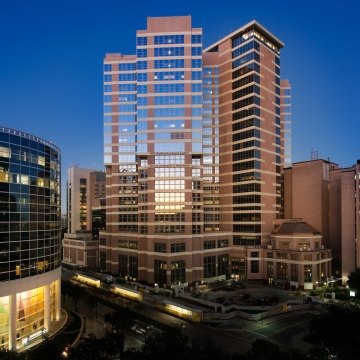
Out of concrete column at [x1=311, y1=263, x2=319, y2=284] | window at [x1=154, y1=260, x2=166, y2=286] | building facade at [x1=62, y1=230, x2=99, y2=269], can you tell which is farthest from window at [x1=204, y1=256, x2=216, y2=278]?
building facade at [x1=62, y1=230, x2=99, y2=269]

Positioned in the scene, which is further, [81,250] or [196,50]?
[81,250]

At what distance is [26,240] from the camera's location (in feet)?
163

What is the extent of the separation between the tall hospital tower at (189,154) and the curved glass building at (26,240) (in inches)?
1356

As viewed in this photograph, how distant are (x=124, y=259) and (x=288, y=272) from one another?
43.3 meters

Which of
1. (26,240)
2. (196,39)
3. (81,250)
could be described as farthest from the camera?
(81,250)

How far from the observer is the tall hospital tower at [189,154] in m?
87.4

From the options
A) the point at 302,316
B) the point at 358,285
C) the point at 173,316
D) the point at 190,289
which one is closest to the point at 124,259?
the point at 190,289

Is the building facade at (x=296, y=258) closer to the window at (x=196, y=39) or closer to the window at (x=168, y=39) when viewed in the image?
the window at (x=196, y=39)

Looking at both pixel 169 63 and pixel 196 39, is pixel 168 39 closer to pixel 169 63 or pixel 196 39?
pixel 169 63

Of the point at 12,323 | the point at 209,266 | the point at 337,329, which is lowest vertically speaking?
the point at 209,266

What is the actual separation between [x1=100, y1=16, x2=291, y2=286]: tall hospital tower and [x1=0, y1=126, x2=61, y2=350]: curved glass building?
34430mm

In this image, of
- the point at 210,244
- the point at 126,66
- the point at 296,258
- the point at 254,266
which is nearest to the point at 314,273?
the point at 296,258

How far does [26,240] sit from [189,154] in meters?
48.3

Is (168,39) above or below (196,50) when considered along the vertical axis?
above
